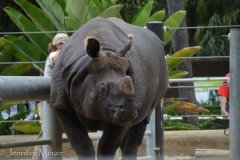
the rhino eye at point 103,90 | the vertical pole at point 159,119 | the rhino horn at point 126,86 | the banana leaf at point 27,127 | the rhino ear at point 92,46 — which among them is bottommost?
the banana leaf at point 27,127

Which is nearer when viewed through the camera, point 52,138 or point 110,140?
point 52,138

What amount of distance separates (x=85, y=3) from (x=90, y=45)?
270 inches

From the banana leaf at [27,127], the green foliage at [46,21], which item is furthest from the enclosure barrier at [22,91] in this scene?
the green foliage at [46,21]

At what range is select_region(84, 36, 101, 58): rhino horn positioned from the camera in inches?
150

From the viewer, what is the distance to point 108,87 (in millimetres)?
3660

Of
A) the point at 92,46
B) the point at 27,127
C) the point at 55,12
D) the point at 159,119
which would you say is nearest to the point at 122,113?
the point at 92,46

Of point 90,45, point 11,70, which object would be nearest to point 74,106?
point 90,45

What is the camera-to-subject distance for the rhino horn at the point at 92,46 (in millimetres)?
3812

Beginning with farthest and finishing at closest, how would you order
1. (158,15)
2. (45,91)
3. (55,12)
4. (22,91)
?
(158,15) < (55,12) < (45,91) < (22,91)

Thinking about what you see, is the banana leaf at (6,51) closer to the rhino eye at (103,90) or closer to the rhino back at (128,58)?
the rhino back at (128,58)

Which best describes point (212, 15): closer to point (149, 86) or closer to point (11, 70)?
point (11, 70)

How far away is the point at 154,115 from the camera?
23.1 ft

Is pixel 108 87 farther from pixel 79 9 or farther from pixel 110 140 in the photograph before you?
pixel 79 9

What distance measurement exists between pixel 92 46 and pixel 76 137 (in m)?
0.70
